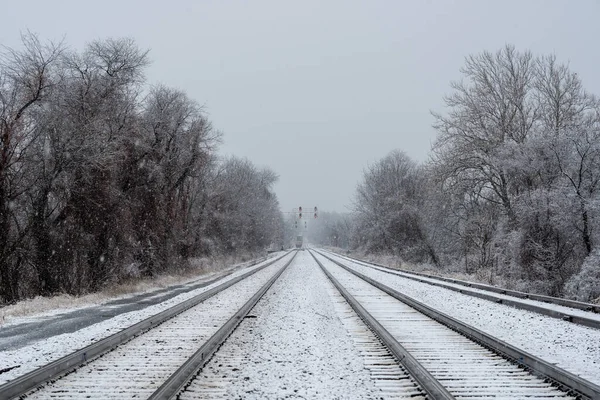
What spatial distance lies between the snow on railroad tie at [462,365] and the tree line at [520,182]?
341 inches

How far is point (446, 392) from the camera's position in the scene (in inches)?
197

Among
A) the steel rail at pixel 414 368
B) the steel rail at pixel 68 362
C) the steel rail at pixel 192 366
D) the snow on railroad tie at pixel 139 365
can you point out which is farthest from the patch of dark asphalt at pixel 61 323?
the steel rail at pixel 414 368

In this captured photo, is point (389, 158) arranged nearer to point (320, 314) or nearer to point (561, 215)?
point (561, 215)

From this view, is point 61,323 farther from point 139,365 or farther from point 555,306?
point 555,306

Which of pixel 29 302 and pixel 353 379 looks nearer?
pixel 353 379

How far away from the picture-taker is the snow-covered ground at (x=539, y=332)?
6689 mm

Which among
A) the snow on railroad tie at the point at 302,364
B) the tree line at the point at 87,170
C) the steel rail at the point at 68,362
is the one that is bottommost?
the snow on railroad tie at the point at 302,364

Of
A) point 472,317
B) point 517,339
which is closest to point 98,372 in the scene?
point 517,339

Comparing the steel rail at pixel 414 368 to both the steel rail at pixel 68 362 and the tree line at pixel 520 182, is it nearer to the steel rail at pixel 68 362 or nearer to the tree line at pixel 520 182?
the steel rail at pixel 68 362

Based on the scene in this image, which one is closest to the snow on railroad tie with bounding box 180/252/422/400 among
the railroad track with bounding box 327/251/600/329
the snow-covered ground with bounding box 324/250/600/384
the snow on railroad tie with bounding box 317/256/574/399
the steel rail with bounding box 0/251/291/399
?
the snow on railroad tie with bounding box 317/256/574/399

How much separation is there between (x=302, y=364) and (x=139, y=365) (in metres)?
2.38

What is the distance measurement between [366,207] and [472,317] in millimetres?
52543

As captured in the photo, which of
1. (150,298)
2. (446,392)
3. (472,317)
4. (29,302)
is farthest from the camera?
(150,298)

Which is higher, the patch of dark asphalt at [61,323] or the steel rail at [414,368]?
the steel rail at [414,368]
